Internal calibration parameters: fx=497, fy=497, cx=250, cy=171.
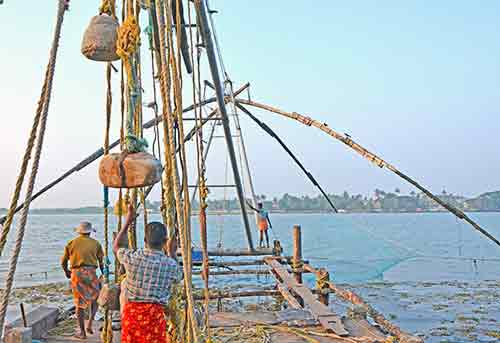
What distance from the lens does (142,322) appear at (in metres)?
3.61

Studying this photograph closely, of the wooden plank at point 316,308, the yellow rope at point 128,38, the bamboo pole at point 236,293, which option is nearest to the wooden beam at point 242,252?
the wooden plank at point 316,308

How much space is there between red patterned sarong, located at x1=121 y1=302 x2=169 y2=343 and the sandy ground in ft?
33.3

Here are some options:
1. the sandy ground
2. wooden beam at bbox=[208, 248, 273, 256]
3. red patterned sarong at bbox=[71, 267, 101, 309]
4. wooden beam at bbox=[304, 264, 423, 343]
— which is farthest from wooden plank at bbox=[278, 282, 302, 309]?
the sandy ground

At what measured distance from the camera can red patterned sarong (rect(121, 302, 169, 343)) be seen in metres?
3.61

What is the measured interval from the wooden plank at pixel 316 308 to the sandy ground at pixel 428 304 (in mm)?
3678

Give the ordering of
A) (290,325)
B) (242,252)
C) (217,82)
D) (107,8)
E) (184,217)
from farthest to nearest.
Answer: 1. (242,252)
2. (217,82)
3. (290,325)
4. (107,8)
5. (184,217)

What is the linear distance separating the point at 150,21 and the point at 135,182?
1.44 meters

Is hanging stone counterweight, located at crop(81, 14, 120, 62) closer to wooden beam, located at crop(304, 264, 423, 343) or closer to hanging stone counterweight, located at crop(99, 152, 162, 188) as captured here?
hanging stone counterweight, located at crop(99, 152, 162, 188)

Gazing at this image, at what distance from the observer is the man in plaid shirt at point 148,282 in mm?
3543

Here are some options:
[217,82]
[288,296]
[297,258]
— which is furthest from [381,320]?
[297,258]

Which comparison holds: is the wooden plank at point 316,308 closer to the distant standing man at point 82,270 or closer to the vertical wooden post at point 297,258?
the vertical wooden post at point 297,258

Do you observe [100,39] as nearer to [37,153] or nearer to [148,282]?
[37,153]

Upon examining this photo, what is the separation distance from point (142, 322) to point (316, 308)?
13.9 feet

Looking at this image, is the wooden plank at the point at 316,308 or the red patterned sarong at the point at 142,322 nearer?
the red patterned sarong at the point at 142,322
